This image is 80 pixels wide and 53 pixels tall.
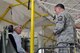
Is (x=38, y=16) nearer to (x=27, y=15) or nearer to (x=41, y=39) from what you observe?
(x=27, y=15)

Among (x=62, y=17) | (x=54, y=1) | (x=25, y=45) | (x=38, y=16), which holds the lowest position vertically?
(x=25, y=45)

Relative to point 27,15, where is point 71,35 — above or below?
below

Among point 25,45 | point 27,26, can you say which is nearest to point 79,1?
point 27,26

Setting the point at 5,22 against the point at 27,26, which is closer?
the point at 5,22

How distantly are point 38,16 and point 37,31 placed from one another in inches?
45.6

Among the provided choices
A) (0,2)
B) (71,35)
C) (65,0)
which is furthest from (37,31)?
(71,35)

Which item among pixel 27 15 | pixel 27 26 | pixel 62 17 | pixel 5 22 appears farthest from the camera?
pixel 27 26

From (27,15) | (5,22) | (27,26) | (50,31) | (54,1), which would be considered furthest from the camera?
(50,31)

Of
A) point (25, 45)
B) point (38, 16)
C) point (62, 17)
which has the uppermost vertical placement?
point (38, 16)

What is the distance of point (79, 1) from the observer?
13047mm

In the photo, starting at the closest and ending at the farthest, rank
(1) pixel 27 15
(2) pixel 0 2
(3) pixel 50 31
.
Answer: (2) pixel 0 2, (1) pixel 27 15, (3) pixel 50 31

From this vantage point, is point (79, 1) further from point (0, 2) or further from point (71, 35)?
point (71, 35)

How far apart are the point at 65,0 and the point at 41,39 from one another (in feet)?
8.41

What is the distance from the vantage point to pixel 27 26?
10578mm
